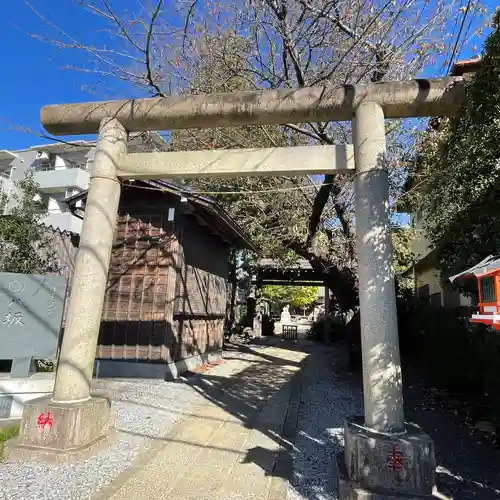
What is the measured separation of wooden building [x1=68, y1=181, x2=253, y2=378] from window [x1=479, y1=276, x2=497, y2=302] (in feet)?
20.9

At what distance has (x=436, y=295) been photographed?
12812 millimetres

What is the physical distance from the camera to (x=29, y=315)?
549cm

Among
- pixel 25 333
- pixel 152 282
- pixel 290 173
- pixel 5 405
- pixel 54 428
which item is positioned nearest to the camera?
pixel 54 428

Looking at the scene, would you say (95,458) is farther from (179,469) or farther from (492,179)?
(492,179)

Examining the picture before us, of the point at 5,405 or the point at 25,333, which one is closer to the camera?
the point at 5,405

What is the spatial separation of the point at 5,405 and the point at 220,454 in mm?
3346

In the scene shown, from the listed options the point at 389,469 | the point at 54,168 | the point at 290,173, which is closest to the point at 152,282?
the point at 290,173

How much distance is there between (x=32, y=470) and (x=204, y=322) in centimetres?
756

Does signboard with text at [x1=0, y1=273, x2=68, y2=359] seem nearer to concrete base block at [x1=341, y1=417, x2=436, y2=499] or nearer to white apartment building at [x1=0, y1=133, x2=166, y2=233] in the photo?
concrete base block at [x1=341, y1=417, x2=436, y2=499]

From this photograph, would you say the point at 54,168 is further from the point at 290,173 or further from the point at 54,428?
the point at 290,173

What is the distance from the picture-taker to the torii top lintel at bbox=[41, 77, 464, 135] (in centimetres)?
A: 449

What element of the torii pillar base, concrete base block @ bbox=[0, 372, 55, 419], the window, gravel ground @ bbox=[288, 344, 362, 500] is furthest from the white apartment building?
the window

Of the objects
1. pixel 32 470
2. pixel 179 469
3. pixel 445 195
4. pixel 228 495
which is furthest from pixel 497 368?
pixel 32 470

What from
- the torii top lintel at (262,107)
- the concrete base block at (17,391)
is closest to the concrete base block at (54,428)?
the concrete base block at (17,391)
